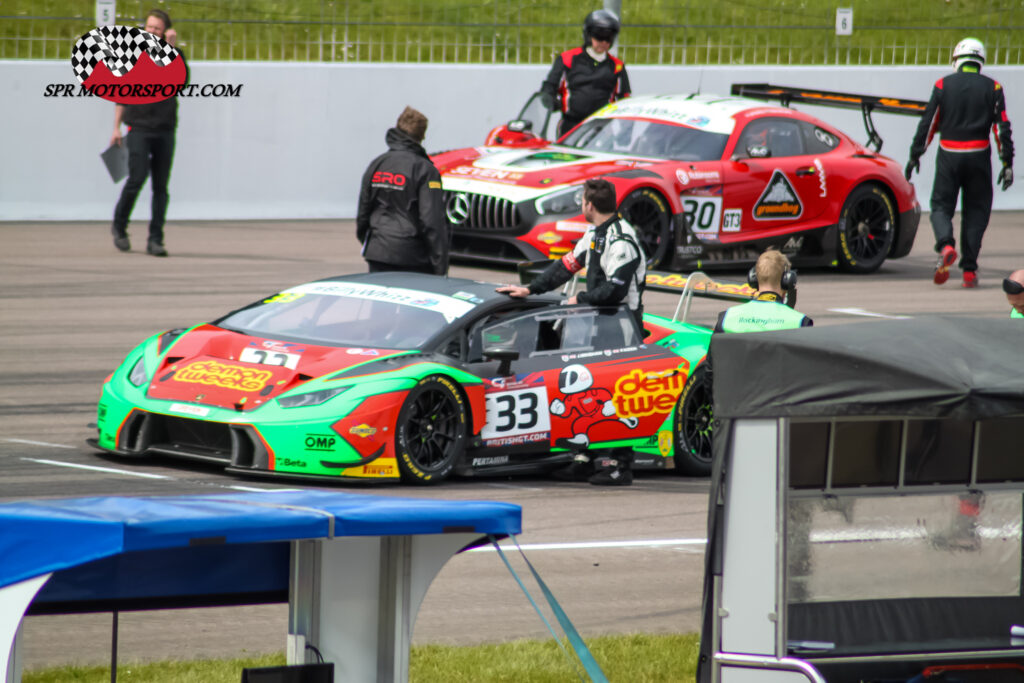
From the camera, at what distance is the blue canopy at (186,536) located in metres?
Answer: 4.11

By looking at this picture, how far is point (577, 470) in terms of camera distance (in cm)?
1013

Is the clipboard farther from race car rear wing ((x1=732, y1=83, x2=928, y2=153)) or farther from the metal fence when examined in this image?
race car rear wing ((x1=732, y1=83, x2=928, y2=153))

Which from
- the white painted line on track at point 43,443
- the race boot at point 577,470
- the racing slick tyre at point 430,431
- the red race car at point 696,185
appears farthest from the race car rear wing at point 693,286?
the red race car at point 696,185

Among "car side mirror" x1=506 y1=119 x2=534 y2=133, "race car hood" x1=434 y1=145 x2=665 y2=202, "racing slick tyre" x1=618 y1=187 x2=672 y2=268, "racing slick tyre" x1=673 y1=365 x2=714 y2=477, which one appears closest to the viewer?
"racing slick tyre" x1=673 y1=365 x2=714 y2=477

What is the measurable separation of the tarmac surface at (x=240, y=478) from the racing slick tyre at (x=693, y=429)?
116mm

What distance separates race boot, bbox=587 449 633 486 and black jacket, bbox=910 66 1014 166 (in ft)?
22.3

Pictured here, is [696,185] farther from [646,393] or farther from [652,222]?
[646,393]

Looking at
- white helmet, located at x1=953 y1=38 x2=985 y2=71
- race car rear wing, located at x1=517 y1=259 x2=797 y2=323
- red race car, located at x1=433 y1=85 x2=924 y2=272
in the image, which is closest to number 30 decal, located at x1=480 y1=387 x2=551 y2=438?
race car rear wing, located at x1=517 y1=259 x2=797 y2=323

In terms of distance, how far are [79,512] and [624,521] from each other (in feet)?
16.9

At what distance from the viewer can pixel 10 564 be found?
4.13 meters

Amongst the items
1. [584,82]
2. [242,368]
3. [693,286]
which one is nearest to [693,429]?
[693,286]

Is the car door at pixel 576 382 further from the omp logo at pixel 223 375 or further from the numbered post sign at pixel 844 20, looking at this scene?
the numbered post sign at pixel 844 20

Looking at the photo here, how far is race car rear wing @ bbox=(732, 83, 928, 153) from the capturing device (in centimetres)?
1759

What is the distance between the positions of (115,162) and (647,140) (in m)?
5.85
